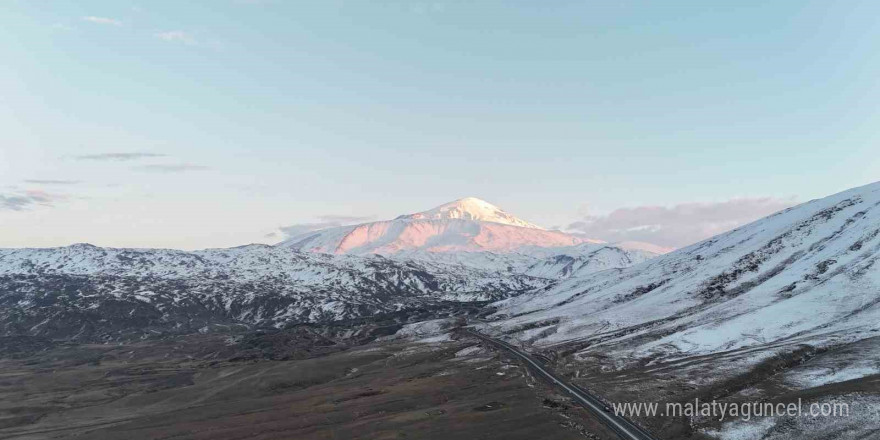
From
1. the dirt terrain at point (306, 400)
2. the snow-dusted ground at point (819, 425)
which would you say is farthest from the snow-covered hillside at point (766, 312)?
the snow-dusted ground at point (819, 425)

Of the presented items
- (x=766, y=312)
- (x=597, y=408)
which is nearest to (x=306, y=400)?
(x=597, y=408)

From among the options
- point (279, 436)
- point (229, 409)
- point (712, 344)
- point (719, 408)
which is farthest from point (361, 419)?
point (712, 344)

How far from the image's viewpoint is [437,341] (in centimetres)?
19988

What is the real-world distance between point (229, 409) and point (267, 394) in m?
20.8

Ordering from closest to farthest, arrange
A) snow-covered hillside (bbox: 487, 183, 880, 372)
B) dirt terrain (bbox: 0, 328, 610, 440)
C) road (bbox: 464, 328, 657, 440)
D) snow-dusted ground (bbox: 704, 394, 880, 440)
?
1. snow-dusted ground (bbox: 704, 394, 880, 440)
2. road (bbox: 464, 328, 657, 440)
3. dirt terrain (bbox: 0, 328, 610, 440)
4. snow-covered hillside (bbox: 487, 183, 880, 372)

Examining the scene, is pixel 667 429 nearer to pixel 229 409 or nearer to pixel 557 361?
pixel 557 361

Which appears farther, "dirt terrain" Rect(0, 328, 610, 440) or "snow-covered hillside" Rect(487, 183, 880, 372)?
"snow-covered hillside" Rect(487, 183, 880, 372)

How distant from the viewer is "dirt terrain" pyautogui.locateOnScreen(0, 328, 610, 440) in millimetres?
79688

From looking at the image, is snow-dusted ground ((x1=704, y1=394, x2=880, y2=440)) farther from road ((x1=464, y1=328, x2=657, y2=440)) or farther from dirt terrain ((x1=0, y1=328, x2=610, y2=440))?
dirt terrain ((x1=0, y1=328, x2=610, y2=440))

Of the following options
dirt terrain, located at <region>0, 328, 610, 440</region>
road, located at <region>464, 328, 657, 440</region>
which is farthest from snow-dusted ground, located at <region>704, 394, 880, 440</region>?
dirt terrain, located at <region>0, 328, 610, 440</region>

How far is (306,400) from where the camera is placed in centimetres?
11094

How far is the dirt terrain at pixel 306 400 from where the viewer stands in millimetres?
79688

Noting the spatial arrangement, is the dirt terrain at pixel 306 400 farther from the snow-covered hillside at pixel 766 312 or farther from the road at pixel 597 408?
the snow-covered hillside at pixel 766 312

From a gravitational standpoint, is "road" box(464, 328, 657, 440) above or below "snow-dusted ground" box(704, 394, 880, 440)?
below
